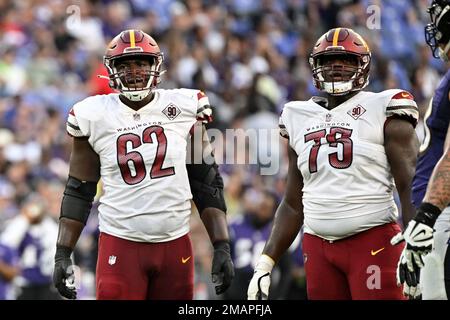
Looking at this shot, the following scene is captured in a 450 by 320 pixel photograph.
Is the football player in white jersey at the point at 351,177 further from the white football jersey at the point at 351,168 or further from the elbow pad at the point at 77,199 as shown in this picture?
the elbow pad at the point at 77,199

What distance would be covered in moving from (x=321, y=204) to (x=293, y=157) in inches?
A: 13.3

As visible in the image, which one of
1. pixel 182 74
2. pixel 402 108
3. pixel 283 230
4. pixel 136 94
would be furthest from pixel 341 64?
pixel 182 74

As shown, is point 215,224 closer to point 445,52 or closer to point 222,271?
point 222,271

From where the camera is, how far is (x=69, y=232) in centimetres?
567

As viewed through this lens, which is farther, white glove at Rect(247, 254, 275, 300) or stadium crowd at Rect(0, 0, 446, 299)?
stadium crowd at Rect(0, 0, 446, 299)

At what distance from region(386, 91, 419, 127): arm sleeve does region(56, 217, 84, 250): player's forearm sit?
167 cm

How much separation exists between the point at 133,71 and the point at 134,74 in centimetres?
2

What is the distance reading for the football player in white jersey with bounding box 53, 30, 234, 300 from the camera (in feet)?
18.0

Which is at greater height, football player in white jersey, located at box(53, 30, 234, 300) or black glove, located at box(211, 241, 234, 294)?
football player in white jersey, located at box(53, 30, 234, 300)

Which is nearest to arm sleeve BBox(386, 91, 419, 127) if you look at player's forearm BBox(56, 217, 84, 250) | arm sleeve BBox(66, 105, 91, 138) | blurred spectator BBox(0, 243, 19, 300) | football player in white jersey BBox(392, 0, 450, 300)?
football player in white jersey BBox(392, 0, 450, 300)

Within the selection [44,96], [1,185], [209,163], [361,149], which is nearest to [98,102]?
[209,163]

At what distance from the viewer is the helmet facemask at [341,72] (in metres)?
5.41

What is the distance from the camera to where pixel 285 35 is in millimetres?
13570

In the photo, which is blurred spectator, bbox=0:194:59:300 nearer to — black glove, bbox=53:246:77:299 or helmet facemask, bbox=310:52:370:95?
black glove, bbox=53:246:77:299
